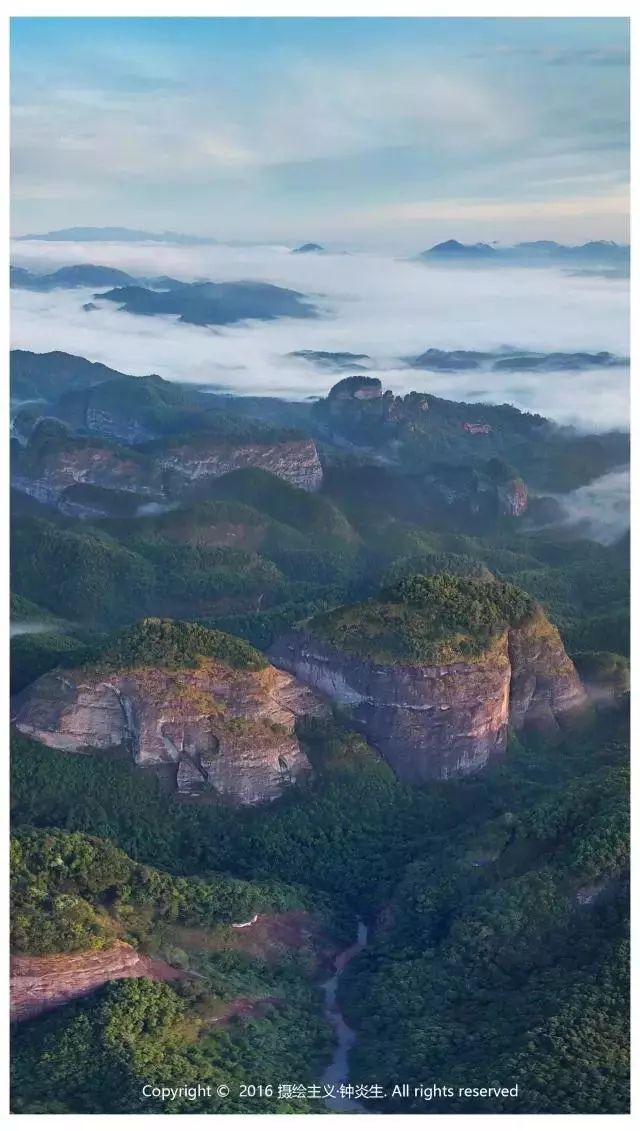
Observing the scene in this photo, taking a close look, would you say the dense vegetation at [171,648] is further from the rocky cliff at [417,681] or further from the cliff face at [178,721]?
the rocky cliff at [417,681]

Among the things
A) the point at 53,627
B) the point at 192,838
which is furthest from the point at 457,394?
the point at 192,838

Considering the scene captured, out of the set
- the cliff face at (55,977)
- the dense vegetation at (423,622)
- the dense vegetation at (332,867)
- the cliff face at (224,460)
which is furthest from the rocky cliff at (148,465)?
the cliff face at (55,977)

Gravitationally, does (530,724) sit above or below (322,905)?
above

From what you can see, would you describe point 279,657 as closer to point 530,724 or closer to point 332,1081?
point 530,724

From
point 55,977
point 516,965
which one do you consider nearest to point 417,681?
point 516,965

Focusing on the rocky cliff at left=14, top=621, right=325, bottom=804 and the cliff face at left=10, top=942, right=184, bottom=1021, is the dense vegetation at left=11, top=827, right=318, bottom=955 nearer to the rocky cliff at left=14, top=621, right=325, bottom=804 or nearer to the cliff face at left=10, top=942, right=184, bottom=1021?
the cliff face at left=10, top=942, right=184, bottom=1021

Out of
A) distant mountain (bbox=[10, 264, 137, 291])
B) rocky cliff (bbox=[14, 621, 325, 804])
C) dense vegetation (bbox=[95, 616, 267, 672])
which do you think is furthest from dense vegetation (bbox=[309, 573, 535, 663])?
distant mountain (bbox=[10, 264, 137, 291])

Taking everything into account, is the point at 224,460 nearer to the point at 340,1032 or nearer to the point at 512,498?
the point at 512,498
